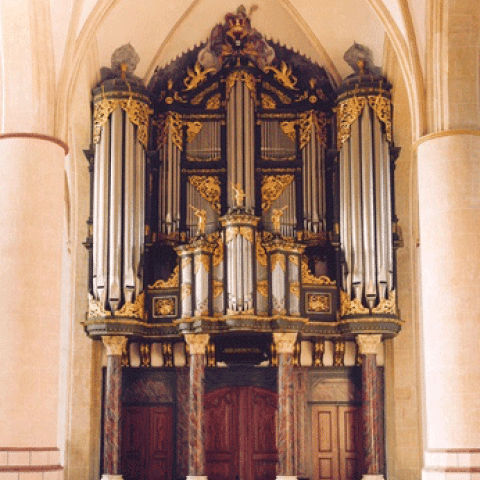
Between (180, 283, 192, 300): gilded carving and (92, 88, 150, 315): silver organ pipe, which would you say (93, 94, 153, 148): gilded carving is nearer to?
(92, 88, 150, 315): silver organ pipe

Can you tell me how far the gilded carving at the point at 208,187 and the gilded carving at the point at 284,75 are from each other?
239 cm

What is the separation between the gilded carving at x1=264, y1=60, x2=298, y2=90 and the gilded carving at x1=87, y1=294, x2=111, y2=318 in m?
5.66

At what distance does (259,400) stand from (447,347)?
20.9ft

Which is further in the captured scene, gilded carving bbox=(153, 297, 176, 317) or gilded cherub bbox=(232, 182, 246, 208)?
gilded carving bbox=(153, 297, 176, 317)

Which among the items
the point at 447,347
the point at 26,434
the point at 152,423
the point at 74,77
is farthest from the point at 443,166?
the point at 152,423

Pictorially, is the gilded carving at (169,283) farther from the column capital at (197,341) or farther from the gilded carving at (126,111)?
the gilded carving at (126,111)

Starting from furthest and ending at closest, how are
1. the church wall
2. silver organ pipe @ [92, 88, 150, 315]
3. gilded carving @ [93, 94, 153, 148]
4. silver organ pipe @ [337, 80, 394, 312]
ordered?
gilded carving @ [93, 94, 153, 148], the church wall, silver organ pipe @ [92, 88, 150, 315], silver organ pipe @ [337, 80, 394, 312]

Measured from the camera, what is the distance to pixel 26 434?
1477cm

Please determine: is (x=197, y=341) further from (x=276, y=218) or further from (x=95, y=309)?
(x=276, y=218)

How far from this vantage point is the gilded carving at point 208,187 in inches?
834

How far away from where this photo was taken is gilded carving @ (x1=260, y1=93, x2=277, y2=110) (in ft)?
70.9

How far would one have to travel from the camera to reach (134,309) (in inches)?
787

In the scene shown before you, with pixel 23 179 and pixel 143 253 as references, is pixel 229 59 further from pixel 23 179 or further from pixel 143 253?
pixel 23 179

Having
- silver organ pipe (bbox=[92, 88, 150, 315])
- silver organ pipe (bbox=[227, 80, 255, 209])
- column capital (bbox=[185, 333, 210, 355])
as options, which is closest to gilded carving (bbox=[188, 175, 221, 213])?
silver organ pipe (bbox=[227, 80, 255, 209])
